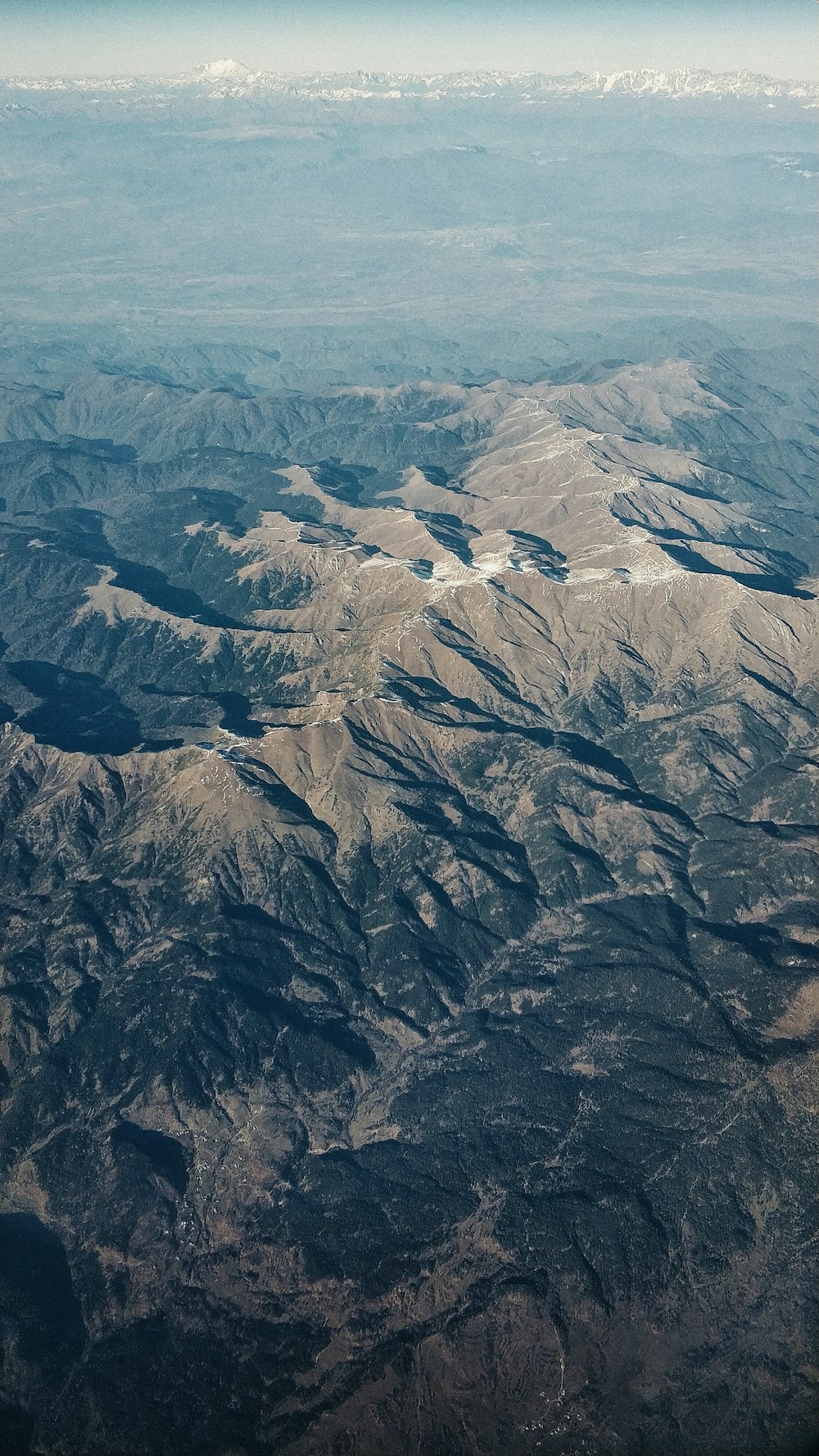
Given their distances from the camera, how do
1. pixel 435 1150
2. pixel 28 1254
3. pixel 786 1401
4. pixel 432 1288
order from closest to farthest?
pixel 786 1401 → pixel 432 1288 → pixel 28 1254 → pixel 435 1150

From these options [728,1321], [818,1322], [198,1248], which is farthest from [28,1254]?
[818,1322]

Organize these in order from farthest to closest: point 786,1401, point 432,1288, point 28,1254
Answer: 1. point 28,1254
2. point 432,1288
3. point 786,1401

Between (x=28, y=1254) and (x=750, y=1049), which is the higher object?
(x=750, y=1049)

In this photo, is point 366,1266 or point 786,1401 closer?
point 786,1401

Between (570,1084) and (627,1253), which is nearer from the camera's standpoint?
(627,1253)

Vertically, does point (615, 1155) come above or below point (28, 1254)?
above

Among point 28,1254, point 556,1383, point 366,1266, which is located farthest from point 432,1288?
point 28,1254

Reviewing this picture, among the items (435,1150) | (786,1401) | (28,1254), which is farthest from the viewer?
(435,1150)

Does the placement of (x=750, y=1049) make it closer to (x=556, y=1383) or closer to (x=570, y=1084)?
(x=570, y=1084)

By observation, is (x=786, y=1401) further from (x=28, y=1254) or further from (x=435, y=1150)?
(x=28, y=1254)
